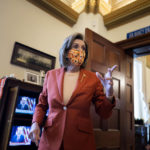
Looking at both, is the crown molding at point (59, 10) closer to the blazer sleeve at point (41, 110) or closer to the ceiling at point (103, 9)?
the ceiling at point (103, 9)

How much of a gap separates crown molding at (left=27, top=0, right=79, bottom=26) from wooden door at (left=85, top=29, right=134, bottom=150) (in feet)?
3.79

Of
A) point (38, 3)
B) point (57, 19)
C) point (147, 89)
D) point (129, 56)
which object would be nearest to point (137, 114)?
point (147, 89)

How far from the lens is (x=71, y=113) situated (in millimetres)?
963

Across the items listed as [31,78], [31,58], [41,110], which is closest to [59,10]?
[31,58]

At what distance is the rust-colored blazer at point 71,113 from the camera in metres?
0.92

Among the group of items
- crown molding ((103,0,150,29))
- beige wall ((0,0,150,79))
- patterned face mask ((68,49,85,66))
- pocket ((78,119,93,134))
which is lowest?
pocket ((78,119,93,134))

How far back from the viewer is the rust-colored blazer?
92 centimetres

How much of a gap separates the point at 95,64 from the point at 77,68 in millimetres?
1137

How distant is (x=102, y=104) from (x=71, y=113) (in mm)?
207

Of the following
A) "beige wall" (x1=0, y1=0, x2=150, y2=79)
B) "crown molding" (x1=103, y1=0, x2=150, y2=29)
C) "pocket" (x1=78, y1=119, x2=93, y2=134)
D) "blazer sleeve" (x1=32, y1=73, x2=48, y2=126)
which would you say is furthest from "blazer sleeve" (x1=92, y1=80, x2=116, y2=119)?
"crown molding" (x1=103, y1=0, x2=150, y2=29)

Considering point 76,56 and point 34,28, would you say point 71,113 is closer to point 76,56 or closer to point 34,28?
point 76,56

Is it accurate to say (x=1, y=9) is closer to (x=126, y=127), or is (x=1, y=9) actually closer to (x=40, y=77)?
(x=40, y=77)

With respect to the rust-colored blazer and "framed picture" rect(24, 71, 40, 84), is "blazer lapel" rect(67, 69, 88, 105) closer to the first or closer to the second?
the rust-colored blazer

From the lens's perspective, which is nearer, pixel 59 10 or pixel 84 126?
pixel 84 126
